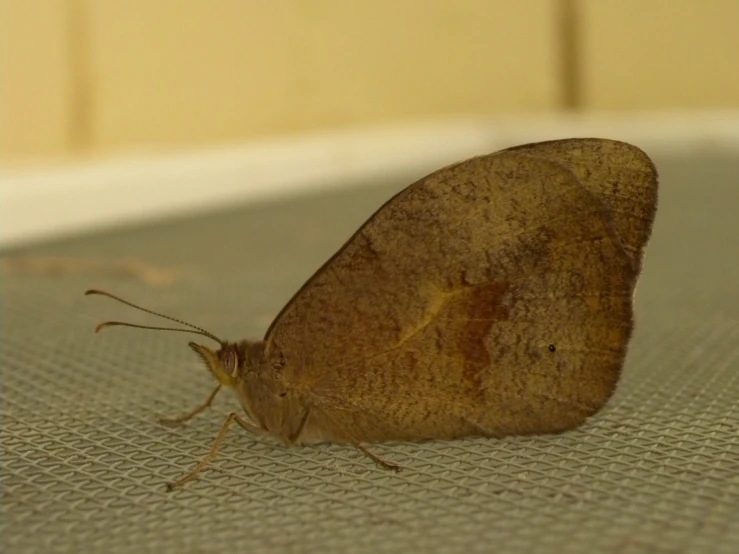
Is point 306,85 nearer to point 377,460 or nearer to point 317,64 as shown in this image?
point 317,64

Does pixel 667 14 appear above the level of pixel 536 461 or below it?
above

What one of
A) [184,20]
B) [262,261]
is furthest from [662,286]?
[184,20]

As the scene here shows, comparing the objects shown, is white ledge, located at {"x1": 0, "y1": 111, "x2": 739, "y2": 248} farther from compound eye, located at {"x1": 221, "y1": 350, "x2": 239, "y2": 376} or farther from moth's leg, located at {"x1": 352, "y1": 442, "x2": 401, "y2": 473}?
moth's leg, located at {"x1": 352, "y1": 442, "x2": 401, "y2": 473}

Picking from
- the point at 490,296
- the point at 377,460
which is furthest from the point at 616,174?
the point at 377,460

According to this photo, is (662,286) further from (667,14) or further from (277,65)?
(667,14)

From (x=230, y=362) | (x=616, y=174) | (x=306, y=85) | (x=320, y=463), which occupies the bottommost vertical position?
(x=320, y=463)

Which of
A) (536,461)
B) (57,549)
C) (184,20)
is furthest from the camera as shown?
(184,20)

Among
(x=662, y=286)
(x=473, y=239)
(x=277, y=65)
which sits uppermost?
(x=277, y=65)

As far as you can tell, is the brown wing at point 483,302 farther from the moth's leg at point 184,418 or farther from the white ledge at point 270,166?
the white ledge at point 270,166
